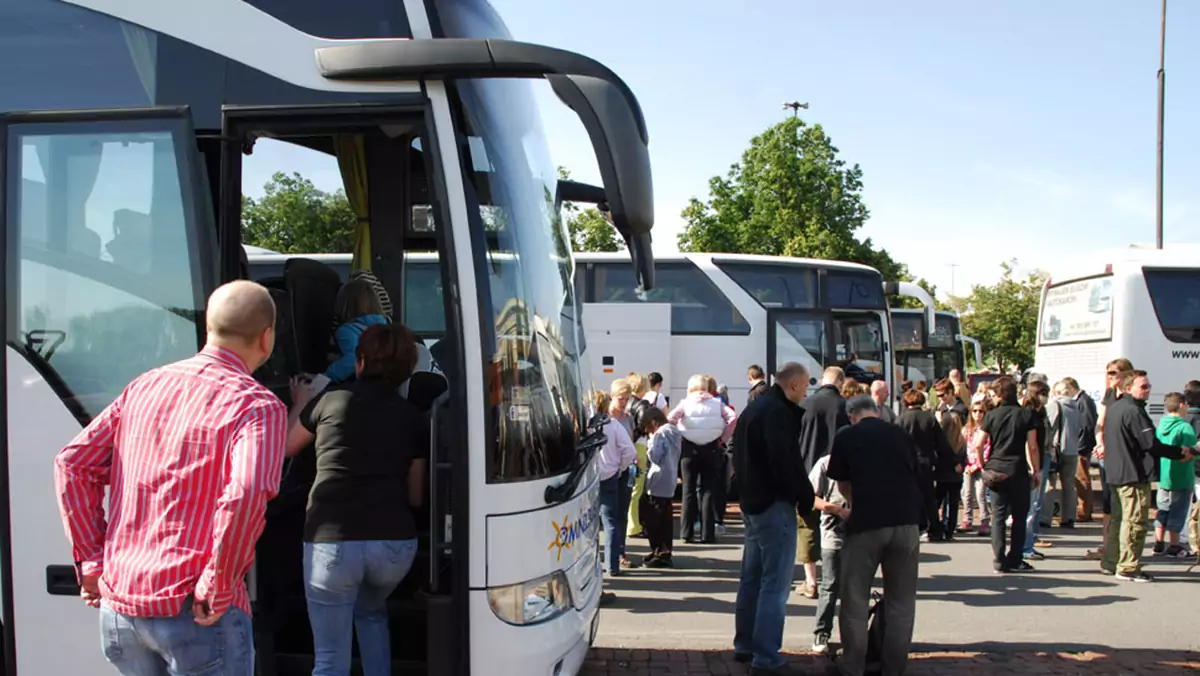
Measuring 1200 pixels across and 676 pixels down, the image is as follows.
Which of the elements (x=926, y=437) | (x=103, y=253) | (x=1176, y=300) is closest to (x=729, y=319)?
(x=926, y=437)

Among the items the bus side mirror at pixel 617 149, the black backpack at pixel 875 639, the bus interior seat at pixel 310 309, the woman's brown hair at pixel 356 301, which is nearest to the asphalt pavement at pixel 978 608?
the black backpack at pixel 875 639

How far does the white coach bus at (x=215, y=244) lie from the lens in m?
3.57

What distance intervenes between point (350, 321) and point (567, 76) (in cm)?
180

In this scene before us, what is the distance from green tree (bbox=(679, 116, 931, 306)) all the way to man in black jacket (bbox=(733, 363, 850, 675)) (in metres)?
27.7

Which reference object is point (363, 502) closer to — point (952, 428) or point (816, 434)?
point (816, 434)

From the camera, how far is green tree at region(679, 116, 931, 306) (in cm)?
3350

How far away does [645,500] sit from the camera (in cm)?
952

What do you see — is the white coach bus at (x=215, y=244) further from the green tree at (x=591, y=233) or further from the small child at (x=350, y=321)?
the green tree at (x=591, y=233)

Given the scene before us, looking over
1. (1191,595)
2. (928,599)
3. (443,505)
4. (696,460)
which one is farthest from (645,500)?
(443,505)

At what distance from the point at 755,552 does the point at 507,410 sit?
2929mm

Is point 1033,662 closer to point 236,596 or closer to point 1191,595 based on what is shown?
point 1191,595

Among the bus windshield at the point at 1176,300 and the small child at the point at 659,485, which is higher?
the bus windshield at the point at 1176,300

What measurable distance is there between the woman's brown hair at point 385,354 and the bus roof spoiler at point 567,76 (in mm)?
1046

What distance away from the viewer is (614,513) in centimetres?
863
